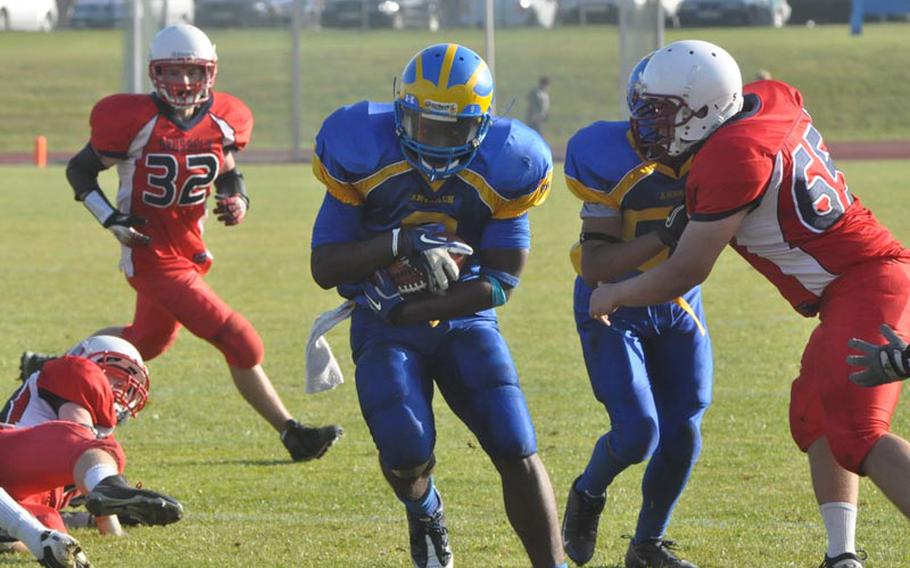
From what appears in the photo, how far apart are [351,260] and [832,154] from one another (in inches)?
891

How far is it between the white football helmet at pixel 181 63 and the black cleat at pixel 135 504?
293cm

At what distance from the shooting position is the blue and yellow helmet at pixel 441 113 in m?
4.19

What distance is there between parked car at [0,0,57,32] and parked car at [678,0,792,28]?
636 inches

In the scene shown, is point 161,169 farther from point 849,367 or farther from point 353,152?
point 849,367

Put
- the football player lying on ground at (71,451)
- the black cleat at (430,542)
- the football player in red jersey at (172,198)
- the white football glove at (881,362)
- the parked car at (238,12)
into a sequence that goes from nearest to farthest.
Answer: the white football glove at (881,362) → the football player lying on ground at (71,451) → the black cleat at (430,542) → the football player in red jersey at (172,198) → the parked car at (238,12)

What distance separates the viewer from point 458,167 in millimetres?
4262

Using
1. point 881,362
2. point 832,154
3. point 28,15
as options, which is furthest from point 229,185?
point 28,15

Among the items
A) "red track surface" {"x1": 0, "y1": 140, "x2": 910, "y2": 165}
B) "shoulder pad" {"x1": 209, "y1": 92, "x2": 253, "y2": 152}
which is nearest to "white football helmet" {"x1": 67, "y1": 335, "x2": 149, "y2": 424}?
"shoulder pad" {"x1": 209, "y1": 92, "x2": 253, "y2": 152}

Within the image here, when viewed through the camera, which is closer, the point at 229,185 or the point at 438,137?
the point at 438,137

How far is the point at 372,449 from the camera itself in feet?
20.9

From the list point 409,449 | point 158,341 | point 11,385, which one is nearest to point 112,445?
point 409,449

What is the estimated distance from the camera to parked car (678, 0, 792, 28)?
3378 centimetres

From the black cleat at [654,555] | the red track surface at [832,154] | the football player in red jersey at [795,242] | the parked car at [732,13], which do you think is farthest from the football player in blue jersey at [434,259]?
the parked car at [732,13]

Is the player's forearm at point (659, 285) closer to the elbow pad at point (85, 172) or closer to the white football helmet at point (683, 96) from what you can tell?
the white football helmet at point (683, 96)
